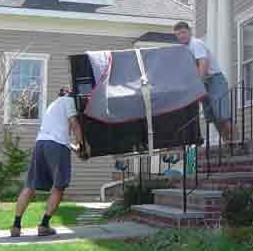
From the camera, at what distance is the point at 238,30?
12797 mm

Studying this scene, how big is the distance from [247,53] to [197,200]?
18.8 feet

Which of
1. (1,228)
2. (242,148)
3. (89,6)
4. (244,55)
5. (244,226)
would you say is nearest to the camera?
(244,226)

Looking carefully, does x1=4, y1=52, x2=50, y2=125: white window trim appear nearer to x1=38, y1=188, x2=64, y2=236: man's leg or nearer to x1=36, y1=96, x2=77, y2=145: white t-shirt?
x1=36, y1=96, x2=77, y2=145: white t-shirt

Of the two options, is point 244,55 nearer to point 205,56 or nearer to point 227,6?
point 227,6

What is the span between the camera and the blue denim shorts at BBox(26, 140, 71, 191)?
731cm

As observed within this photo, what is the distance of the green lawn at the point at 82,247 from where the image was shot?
627cm

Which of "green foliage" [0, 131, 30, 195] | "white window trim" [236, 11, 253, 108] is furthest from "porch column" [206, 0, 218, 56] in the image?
"green foliage" [0, 131, 30, 195]

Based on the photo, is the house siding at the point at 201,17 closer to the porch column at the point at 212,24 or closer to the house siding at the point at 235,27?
the house siding at the point at 235,27

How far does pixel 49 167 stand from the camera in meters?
7.45

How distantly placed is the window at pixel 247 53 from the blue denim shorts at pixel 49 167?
5877 millimetres

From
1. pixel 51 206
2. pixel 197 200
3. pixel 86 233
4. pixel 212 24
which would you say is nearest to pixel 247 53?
pixel 212 24

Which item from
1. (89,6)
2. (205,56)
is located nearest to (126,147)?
(205,56)

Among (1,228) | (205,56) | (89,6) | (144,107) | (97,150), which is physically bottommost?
(1,228)

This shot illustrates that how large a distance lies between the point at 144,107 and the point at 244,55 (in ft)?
20.2
